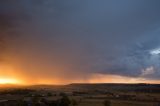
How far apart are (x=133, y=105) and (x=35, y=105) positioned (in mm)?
42541

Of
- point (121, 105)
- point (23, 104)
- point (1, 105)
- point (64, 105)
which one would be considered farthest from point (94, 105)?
point (1, 105)

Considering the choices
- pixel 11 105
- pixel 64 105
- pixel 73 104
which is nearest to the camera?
pixel 64 105

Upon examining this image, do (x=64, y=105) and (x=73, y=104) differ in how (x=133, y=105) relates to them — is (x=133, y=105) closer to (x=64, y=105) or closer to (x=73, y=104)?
(x=73, y=104)

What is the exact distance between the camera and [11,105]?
96.0 m

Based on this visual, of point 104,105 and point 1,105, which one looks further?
point 104,105

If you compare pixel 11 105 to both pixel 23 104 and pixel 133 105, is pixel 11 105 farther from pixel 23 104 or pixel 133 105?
pixel 133 105

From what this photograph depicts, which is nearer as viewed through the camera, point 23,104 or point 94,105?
point 23,104

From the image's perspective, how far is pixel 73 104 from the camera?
104438mm

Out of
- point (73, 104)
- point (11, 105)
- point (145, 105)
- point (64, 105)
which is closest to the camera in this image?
point (64, 105)

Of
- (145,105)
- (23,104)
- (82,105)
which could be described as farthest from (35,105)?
(145,105)

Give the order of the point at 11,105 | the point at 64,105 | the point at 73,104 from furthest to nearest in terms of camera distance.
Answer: the point at 73,104 < the point at 11,105 < the point at 64,105

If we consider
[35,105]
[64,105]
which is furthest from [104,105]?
[35,105]

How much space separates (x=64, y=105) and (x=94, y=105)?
2037 cm

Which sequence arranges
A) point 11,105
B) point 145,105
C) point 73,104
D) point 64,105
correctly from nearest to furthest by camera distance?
point 64,105
point 11,105
point 73,104
point 145,105
